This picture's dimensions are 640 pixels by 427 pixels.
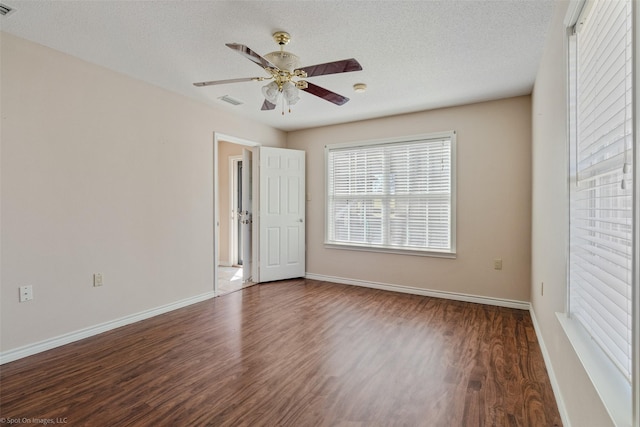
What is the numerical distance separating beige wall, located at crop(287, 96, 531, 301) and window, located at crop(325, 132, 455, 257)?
138 millimetres

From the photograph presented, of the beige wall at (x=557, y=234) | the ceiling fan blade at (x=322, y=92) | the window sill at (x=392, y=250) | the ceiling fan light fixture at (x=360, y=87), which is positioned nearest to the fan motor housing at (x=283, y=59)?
the ceiling fan blade at (x=322, y=92)

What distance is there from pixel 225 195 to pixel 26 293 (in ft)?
13.1

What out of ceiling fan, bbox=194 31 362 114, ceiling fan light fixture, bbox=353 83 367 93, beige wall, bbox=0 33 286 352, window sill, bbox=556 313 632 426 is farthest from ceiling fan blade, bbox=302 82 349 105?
window sill, bbox=556 313 632 426

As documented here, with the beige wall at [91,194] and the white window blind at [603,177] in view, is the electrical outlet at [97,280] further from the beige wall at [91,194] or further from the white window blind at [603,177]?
the white window blind at [603,177]

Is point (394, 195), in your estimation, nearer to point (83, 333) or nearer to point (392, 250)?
point (392, 250)

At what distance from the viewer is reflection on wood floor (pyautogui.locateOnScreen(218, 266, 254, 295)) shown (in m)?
4.58

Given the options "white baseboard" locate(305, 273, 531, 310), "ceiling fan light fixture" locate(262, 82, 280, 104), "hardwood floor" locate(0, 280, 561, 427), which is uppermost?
"ceiling fan light fixture" locate(262, 82, 280, 104)

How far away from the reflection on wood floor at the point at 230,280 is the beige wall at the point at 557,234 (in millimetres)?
3607

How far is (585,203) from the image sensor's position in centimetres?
151

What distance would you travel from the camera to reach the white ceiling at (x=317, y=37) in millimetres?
2111

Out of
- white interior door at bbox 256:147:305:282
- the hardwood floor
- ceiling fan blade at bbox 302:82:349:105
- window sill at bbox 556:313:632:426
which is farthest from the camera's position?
white interior door at bbox 256:147:305:282

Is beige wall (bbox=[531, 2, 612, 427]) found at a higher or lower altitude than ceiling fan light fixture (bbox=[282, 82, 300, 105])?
lower

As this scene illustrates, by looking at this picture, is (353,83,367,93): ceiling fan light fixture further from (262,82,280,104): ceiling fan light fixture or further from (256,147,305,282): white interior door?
(256,147,305,282): white interior door

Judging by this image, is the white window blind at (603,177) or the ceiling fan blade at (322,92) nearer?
the white window blind at (603,177)
